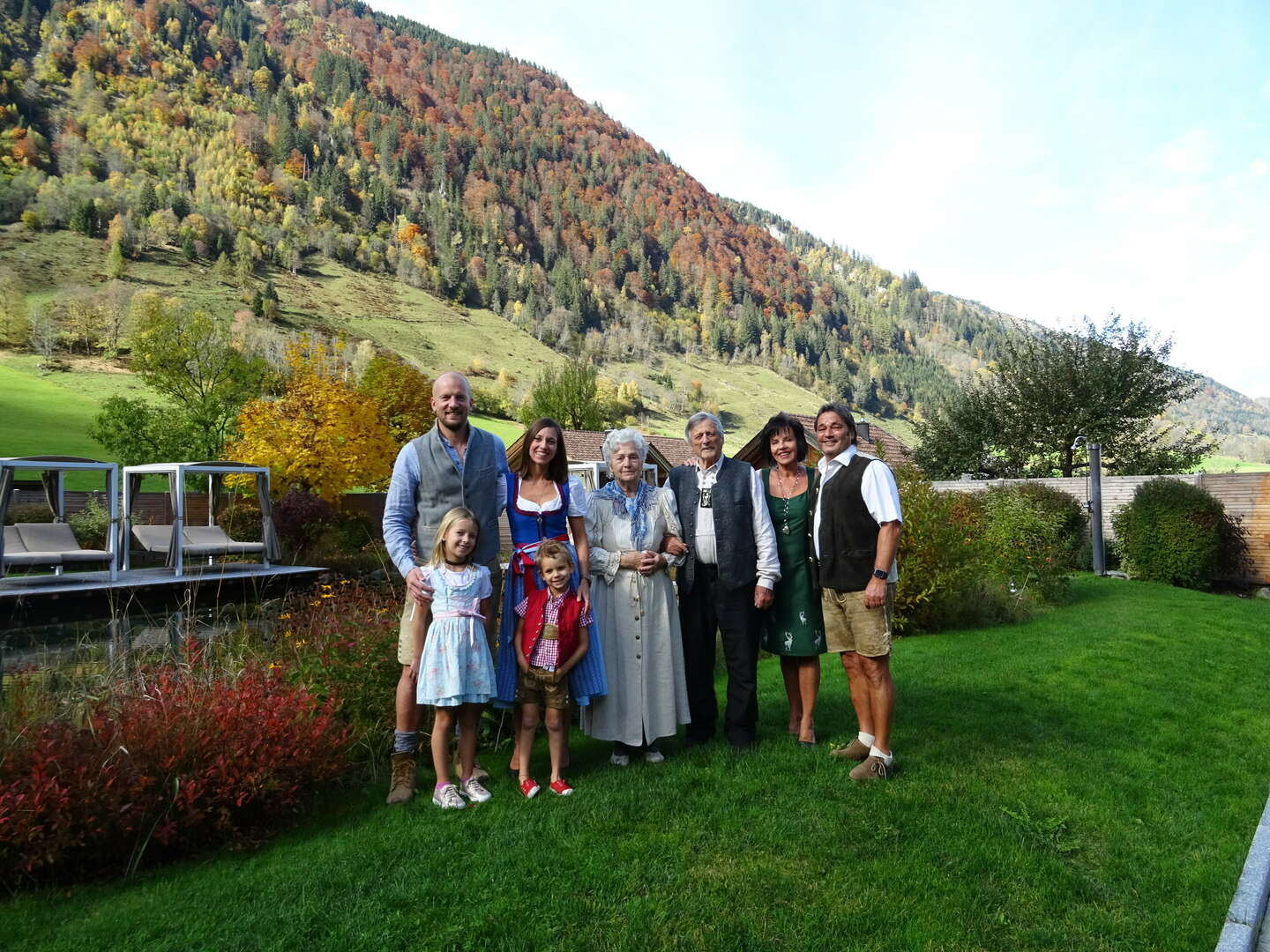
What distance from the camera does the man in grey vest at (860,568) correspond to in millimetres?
4062

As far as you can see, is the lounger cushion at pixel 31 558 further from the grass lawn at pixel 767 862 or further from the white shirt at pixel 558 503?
the white shirt at pixel 558 503

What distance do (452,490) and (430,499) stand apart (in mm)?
134

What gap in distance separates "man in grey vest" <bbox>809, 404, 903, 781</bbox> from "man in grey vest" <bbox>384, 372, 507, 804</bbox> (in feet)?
6.13

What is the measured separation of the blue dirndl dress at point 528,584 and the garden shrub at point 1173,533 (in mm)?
16940

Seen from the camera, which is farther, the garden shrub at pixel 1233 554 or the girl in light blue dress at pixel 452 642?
the garden shrub at pixel 1233 554

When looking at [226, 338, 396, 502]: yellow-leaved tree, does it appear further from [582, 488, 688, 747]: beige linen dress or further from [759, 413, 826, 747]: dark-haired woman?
[759, 413, 826, 747]: dark-haired woman

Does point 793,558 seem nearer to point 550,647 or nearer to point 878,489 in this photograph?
point 878,489

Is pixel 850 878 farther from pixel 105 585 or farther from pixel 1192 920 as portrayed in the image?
pixel 105 585

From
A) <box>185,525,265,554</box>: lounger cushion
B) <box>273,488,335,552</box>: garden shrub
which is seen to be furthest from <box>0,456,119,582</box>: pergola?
<box>273,488,335,552</box>: garden shrub

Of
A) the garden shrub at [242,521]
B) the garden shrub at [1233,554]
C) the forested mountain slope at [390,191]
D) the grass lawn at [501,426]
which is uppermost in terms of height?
the forested mountain slope at [390,191]

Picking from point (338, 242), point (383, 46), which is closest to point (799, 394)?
point (338, 242)

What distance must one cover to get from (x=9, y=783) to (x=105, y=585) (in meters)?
12.3

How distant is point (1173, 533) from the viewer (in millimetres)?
16281

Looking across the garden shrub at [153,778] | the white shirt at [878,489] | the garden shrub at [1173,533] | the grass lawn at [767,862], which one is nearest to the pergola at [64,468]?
the garden shrub at [153,778]
